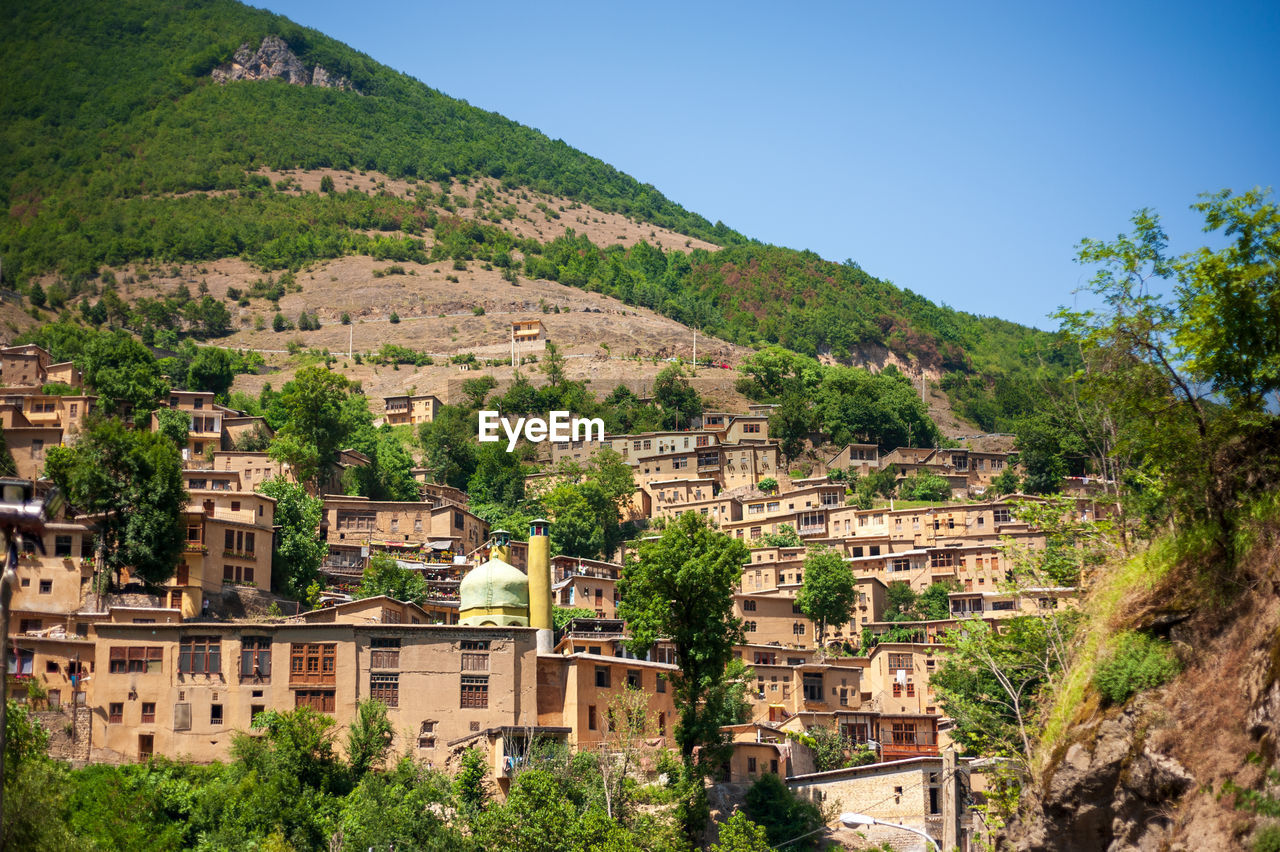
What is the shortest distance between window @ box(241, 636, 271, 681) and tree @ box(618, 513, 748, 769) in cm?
1394

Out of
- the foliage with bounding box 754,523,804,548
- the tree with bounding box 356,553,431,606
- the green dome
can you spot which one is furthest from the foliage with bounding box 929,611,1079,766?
the foliage with bounding box 754,523,804,548

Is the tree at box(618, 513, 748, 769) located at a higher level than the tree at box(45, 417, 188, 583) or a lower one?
lower

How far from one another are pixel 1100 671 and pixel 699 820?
28.9m

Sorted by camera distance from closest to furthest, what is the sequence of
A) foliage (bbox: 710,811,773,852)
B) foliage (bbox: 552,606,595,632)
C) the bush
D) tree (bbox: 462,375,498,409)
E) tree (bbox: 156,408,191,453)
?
the bush → foliage (bbox: 710,811,773,852) → foliage (bbox: 552,606,595,632) → tree (bbox: 156,408,191,453) → tree (bbox: 462,375,498,409)

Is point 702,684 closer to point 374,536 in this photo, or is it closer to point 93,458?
point 93,458

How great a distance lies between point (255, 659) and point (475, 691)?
8551 millimetres

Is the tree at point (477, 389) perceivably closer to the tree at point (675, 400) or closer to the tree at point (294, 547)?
the tree at point (675, 400)

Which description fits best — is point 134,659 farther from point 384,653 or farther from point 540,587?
point 540,587

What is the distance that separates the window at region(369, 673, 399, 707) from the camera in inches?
2288

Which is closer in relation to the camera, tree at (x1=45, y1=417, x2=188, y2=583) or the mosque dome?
the mosque dome

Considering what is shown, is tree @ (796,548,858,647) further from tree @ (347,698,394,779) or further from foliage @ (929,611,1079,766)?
foliage @ (929,611,1079,766)

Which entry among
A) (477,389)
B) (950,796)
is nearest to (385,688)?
(950,796)

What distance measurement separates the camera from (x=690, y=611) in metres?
57.9

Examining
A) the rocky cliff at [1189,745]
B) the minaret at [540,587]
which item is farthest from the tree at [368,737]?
the rocky cliff at [1189,745]
